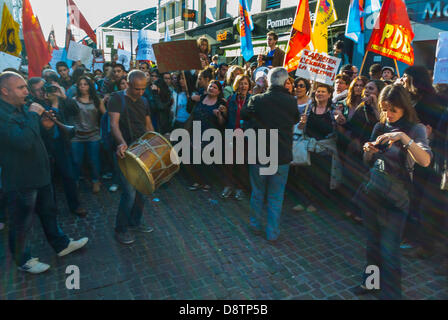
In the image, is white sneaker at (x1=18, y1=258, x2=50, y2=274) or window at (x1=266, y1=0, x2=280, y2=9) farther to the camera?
window at (x1=266, y1=0, x2=280, y2=9)

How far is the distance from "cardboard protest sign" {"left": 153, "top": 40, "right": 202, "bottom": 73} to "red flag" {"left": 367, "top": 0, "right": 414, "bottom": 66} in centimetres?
318

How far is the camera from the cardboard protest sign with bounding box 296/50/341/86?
5.08 m

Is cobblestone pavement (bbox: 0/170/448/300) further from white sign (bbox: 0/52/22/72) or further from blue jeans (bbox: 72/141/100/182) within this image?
white sign (bbox: 0/52/22/72)

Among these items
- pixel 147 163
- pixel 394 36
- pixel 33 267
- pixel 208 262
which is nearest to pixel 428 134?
pixel 394 36

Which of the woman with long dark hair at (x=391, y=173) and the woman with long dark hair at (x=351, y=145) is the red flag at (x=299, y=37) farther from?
the woman with long dark hair at (x=391, y=173)

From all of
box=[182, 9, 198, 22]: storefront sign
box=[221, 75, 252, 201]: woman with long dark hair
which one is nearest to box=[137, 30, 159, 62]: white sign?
box=[221, 75, 252, 201]: woman with long dark hair

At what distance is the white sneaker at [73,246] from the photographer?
3867mm

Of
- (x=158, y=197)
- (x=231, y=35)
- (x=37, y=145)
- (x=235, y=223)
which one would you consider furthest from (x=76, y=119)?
(x=231, y=35)

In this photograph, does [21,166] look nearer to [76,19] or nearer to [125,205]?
[125,205]

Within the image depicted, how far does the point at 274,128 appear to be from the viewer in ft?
14.2

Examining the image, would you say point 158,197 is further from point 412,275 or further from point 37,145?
point 412,275

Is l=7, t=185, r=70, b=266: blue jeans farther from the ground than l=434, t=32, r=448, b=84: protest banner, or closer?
closer

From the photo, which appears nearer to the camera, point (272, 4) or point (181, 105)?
point (181, 105)

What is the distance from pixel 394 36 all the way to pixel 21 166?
18.6ft
